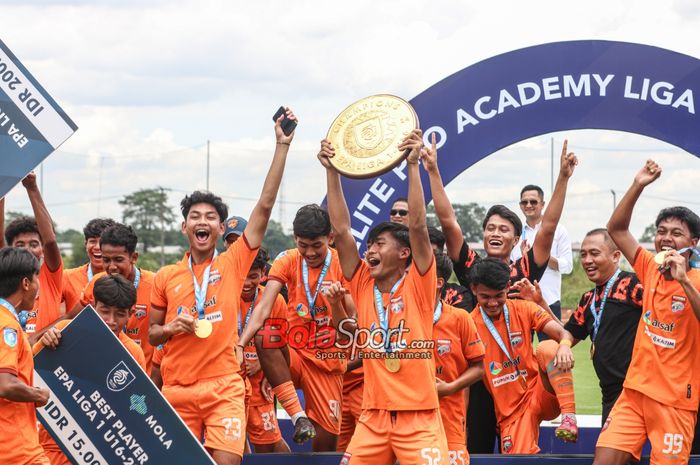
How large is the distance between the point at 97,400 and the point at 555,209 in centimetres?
327

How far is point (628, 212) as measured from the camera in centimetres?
618

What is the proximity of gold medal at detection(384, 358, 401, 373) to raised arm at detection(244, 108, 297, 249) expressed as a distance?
1.18 m

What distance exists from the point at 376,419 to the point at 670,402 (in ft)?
5.75

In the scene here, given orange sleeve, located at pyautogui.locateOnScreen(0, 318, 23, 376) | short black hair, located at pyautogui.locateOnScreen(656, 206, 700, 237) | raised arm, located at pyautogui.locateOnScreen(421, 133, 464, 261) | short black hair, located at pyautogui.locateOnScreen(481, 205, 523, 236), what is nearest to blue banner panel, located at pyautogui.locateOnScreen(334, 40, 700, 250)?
short black hair, located at pyautogui.locateOnScreen(481, 205, 523, 236)

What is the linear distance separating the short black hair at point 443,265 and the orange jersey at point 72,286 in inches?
104

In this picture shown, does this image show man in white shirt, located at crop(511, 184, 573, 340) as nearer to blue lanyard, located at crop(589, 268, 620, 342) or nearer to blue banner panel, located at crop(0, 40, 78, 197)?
blue lanyard, located at crop(589, 268, 620, 342)

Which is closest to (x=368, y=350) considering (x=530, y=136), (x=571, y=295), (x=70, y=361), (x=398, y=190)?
(x=70, y=361)

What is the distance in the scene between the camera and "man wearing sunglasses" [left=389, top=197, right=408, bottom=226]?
760 centimetres

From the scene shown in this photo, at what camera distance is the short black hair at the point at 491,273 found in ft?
21.3

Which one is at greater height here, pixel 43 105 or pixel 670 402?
pixel 43 105

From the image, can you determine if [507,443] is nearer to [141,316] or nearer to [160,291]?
[160,291]

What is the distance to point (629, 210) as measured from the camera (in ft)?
20.2

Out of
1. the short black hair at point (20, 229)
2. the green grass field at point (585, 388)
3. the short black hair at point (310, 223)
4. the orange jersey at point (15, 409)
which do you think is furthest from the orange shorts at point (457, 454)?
the green grass field at point (585, 388)

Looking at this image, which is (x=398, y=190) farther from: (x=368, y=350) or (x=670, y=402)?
(x=670, y=402)
